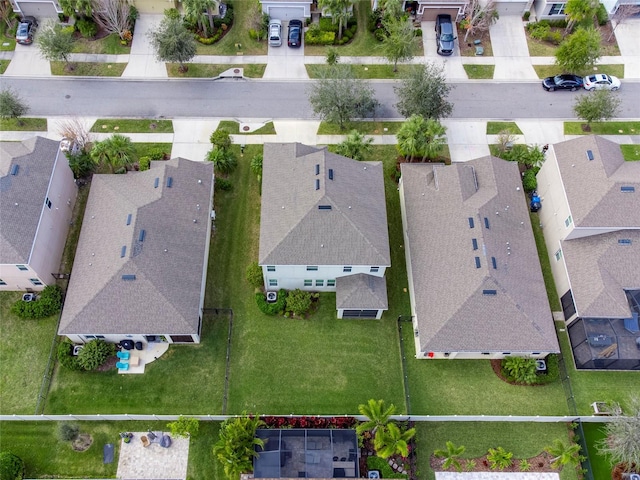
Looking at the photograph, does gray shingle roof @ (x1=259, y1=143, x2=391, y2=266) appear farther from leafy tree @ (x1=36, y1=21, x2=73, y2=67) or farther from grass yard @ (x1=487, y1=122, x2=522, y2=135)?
leafy tree @ (x1=36, y1=21, x2=73, y2=67)

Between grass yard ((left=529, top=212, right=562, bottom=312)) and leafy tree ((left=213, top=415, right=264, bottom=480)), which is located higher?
Answer: grass yard ((left=529, top=212, right=562, bottom=312))

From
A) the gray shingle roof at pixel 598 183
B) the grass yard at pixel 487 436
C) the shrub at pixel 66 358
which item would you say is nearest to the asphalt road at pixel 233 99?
the gray shingle roof at pixel 598 183

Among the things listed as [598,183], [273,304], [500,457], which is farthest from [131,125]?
[500,457]

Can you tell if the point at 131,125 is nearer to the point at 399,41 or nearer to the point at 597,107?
the point at 399,41

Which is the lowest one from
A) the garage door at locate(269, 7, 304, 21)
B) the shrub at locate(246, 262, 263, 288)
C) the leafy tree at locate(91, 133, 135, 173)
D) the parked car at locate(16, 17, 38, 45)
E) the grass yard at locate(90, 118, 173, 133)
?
the shrub at locate(246, 262, 263, 288)

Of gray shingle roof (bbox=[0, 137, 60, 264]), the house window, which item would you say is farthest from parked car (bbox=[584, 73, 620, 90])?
gray shingle roof (bbox=[0, 137, 60, 264])

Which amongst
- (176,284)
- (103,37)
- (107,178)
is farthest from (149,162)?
(103,37)

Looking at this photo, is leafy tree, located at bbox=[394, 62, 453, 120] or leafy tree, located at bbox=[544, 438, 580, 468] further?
leafy tree, located at bbox=[394, 62, 453, 120]
